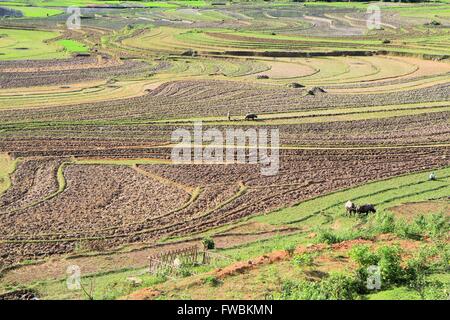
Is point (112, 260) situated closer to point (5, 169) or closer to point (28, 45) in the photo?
point (5, 169)

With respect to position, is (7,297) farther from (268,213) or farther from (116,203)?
(268,213)

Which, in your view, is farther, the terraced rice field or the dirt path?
the terraced rice field

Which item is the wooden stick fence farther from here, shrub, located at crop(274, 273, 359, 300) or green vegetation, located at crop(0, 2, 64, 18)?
green vegetation, located at crop(0, 2, 64, 18)

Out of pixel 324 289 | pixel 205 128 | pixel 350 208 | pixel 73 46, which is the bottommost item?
pixel 350 208

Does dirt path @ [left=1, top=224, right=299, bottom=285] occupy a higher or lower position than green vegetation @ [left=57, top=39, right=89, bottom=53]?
lower

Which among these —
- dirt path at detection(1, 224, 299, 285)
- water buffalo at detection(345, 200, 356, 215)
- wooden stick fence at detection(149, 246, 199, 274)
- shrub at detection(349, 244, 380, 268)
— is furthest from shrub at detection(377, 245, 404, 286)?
water buffalo at detection(345, 200, 356, 215)

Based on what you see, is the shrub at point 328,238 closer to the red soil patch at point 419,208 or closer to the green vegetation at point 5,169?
the red soil patch at point 419,208

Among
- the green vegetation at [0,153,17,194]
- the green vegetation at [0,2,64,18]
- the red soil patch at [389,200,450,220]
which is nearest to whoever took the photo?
the red soil patch at [389,200,450,220]

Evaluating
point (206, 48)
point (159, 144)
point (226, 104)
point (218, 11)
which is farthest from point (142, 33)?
point (159, 144)

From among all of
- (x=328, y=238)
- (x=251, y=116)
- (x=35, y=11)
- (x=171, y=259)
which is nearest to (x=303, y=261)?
(x=328, y=238)
